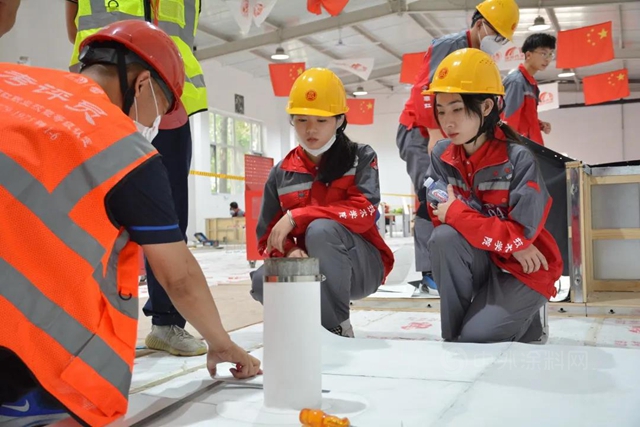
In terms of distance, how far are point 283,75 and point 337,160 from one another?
300 inches

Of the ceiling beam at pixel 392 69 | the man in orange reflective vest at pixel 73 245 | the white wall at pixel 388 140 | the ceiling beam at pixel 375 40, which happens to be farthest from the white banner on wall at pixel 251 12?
the white wall at pixel 388 140

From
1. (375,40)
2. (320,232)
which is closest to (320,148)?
(320,232)

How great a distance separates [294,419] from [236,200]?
44.5 ft

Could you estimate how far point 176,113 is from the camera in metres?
1.94

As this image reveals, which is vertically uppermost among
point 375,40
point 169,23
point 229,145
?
point 375,40

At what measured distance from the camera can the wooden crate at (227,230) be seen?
41.3 feet

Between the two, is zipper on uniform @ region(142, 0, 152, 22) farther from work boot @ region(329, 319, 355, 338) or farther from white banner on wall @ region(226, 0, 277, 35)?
white banner on wall @ region(226, 0, 277, 35)

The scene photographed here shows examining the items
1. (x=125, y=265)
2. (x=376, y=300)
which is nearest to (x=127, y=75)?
(x=125, y=265)

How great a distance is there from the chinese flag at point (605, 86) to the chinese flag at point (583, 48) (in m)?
2.84

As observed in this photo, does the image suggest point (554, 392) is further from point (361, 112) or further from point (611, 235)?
point (361, 112)

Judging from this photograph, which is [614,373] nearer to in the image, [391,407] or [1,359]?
[391,407]

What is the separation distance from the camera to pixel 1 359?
1.02m

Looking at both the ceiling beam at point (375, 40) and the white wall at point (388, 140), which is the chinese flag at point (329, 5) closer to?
the ceiling beam at point (375, 40)

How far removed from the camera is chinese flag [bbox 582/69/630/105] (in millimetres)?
10578
